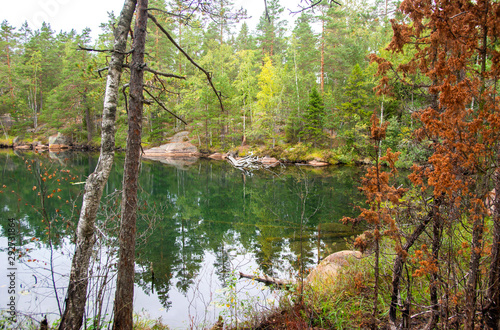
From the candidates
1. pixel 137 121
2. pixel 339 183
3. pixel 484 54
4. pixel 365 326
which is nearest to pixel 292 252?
pixel 365 326

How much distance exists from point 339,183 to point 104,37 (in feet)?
108

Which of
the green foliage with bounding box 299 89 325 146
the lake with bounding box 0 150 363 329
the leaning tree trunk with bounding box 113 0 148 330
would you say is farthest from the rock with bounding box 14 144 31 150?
the leaning tree trunk with bounding box 113 0 148 330

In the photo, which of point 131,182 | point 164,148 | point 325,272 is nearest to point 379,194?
point 131,182

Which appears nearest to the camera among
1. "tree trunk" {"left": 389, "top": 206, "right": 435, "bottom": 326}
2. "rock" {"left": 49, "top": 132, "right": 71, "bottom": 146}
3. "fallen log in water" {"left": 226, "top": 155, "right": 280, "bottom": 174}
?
"tree trunk" {"left": 389, "top": 206, "right": 435, "bottom": 326}

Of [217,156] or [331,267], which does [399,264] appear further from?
[217,156]

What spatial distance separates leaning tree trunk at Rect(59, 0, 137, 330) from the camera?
3.31m

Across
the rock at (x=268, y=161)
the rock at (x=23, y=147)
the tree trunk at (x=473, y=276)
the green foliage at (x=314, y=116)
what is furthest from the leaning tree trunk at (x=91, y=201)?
the rock at (x=23, y=147)

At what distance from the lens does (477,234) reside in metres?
2.04

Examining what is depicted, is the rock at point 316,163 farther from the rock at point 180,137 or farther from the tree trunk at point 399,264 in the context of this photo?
the tree trunk at point 399,264

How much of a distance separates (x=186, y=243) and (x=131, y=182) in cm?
586

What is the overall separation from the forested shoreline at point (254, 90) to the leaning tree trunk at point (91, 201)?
19.2 meters

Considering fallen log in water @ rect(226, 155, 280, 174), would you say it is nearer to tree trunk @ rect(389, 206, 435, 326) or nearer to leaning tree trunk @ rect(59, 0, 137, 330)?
leaning tree trunk @ rect(59, 0, 137, 330)

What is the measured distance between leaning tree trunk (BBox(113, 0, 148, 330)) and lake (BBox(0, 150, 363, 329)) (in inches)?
7.8

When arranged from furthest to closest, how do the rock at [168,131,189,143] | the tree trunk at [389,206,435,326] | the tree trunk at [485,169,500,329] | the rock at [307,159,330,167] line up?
the rock at [168,131,189,143] → the rock at [307,159,330,167] → the tree trunk at [389,206,435,326] → the tree trunk at [485,169,500,329]
